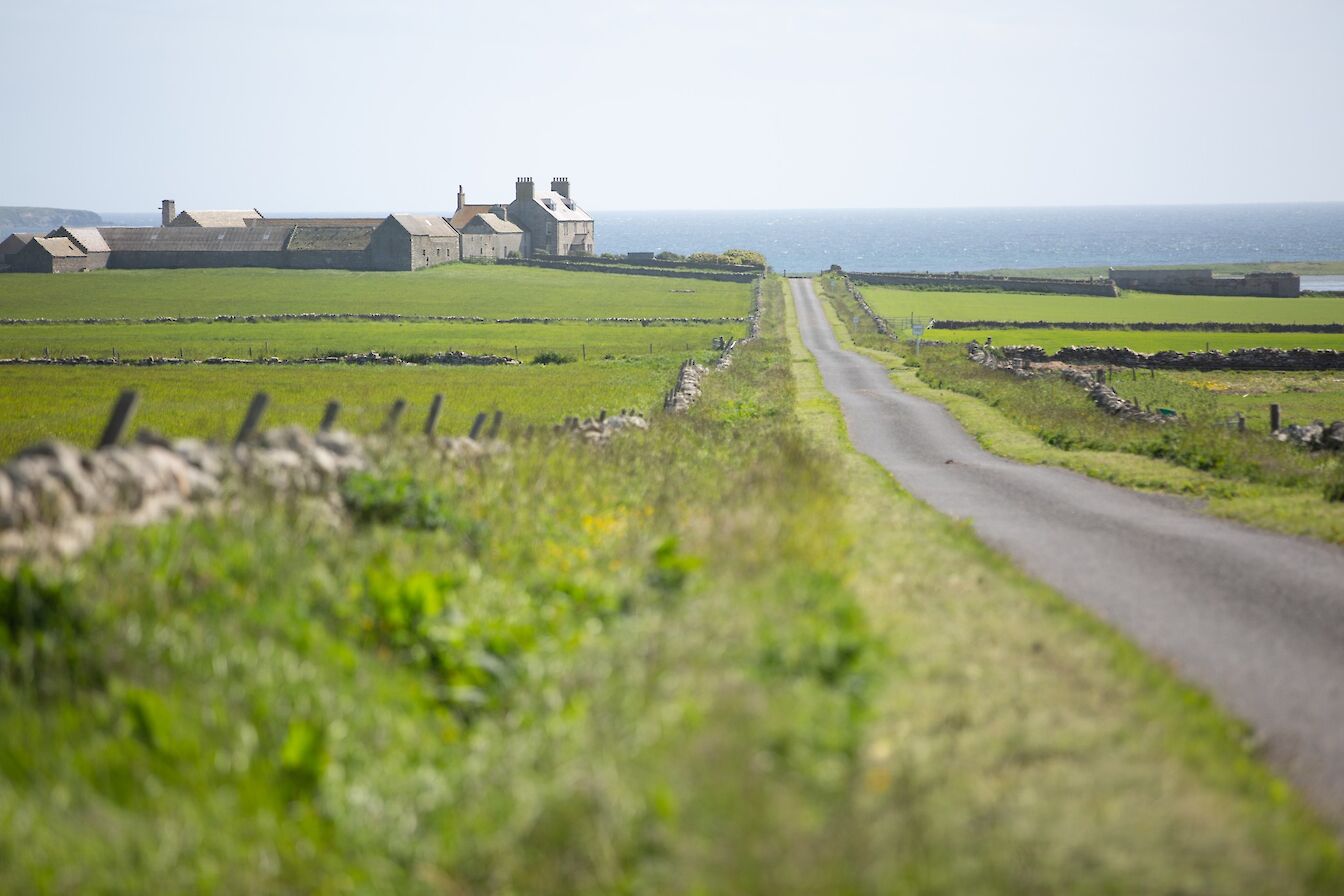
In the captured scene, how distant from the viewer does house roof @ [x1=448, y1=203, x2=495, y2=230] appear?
143 m

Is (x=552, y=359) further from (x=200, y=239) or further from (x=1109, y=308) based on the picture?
(x=200, y=239)

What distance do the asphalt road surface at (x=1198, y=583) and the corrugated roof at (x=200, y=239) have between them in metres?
111

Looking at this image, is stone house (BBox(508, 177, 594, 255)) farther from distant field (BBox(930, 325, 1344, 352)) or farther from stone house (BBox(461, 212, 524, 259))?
distant field (BBox(930, 325, 1344, 352))

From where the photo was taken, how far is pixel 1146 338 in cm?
6694

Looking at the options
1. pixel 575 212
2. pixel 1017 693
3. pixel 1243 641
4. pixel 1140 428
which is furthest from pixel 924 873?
pixel 575 212

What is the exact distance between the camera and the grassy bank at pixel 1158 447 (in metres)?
19.0

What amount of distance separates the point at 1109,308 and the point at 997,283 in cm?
2576

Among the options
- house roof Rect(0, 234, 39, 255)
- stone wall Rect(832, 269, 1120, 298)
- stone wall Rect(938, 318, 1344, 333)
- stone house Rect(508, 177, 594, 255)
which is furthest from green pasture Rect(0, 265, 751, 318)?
stone house Rect(508, 177, 594, 255)

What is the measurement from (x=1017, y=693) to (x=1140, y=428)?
Result: 22219 millimetres

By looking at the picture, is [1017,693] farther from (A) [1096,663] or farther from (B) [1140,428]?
(B) [1140,428]

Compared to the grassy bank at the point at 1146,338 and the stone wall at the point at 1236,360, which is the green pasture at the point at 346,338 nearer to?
the grassy bank at the point at 1146,338

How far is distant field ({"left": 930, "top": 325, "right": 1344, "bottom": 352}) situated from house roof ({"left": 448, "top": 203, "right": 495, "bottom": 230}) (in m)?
80.5

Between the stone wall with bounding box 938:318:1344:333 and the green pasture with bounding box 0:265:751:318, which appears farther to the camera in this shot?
the green pasture with bounding box 0:265:751:318

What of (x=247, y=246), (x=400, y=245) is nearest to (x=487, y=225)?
(x=400, y=245)
